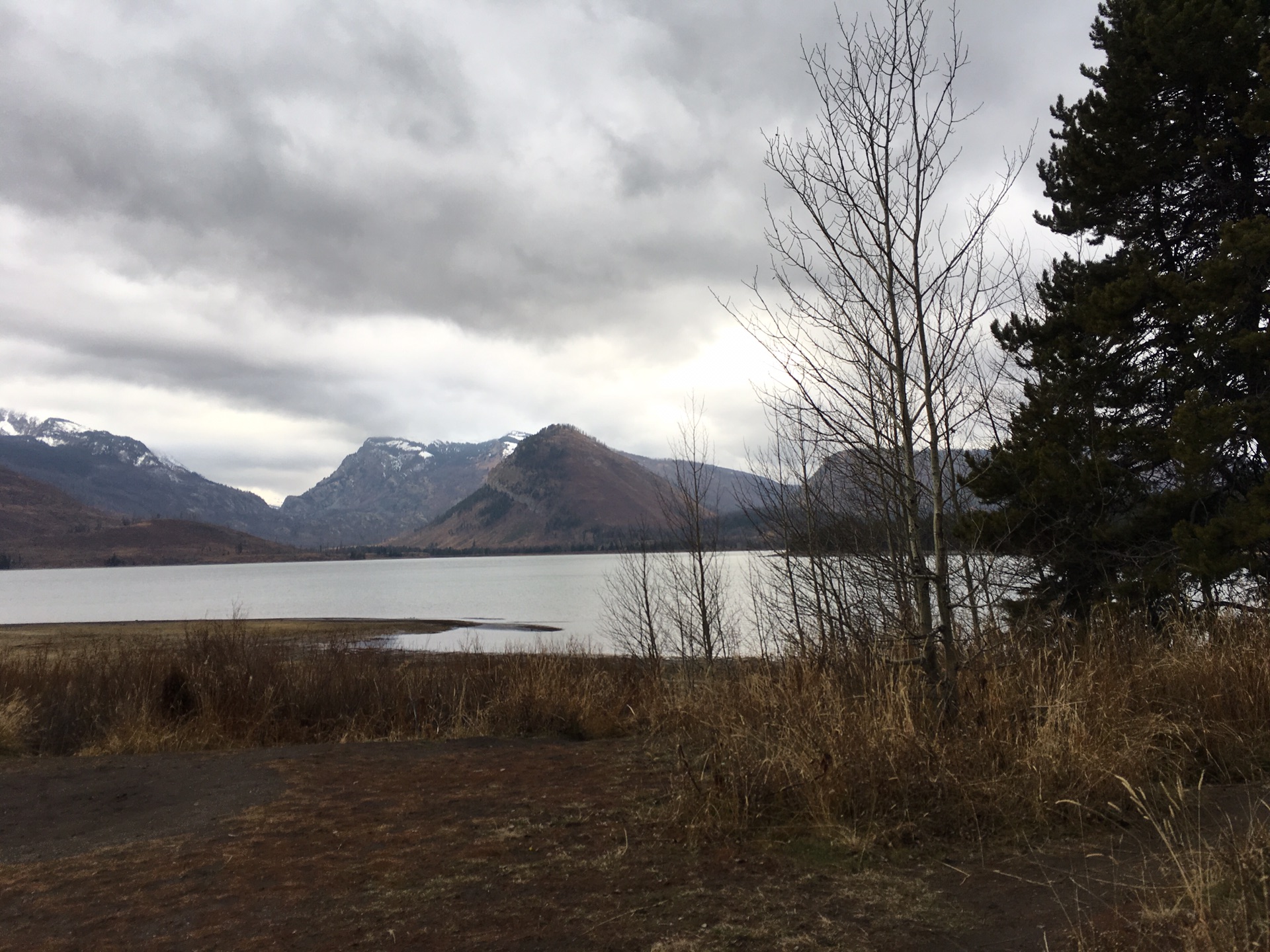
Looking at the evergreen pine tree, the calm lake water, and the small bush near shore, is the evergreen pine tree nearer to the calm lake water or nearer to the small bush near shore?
the small bush near shore

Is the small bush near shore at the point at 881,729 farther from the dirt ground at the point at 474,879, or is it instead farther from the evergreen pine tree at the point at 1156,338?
the evergreen pine tree at the point at 1156,338

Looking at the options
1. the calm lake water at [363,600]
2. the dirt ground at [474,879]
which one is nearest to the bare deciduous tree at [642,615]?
the calm lake water at [363,600]

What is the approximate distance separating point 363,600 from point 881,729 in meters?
76.3

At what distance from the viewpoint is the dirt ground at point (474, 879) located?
3.75 meters

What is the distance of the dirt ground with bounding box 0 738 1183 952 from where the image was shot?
3.75 m

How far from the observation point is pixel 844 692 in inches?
275

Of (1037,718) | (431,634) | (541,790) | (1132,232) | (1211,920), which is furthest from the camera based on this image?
(431,634)

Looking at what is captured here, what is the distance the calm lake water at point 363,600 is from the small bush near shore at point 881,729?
39.1 ft

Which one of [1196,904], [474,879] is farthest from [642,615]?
[1196,904]

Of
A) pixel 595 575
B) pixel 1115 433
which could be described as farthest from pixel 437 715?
pixel 595 575

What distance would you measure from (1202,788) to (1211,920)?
8.31 ft

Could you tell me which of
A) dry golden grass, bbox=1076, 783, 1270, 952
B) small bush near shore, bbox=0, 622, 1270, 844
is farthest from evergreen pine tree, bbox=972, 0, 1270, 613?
dry golden grass, bbox=1076, 783, 1270, 952

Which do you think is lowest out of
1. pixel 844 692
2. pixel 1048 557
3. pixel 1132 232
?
pixel 844 692

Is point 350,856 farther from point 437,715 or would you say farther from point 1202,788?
point 437,715
